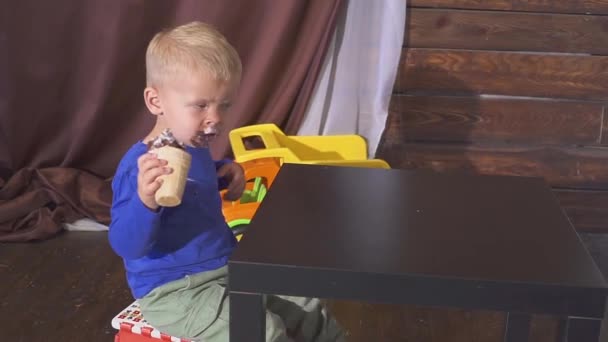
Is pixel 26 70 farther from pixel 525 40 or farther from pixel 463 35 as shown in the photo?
pixel 525 40

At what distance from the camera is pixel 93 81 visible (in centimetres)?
236

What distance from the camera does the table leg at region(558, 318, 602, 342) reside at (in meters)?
0.91

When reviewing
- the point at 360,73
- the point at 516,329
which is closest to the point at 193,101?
the point at 516,329

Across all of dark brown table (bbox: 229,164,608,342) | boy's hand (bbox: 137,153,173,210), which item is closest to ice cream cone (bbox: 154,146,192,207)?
boy's hand (bbox: 137,153,173,210)

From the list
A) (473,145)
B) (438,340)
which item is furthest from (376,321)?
(473,145)

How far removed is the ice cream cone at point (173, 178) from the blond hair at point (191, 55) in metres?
0.17

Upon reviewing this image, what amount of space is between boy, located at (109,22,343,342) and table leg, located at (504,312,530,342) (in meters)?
0.29

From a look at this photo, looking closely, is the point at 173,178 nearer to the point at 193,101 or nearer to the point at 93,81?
the point at 193,101

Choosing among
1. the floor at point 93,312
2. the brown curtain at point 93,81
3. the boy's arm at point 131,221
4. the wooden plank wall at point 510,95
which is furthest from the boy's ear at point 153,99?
the wooden plank wall at point 510,95

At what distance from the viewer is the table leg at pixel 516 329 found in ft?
3.84

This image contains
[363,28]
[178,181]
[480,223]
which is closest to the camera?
[178,181]

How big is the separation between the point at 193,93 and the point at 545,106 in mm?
1542

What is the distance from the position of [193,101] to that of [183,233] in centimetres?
22

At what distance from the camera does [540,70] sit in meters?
2.33
